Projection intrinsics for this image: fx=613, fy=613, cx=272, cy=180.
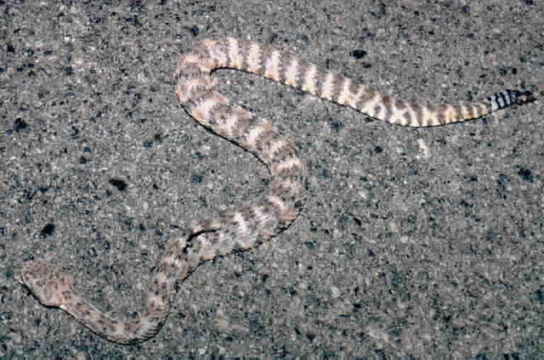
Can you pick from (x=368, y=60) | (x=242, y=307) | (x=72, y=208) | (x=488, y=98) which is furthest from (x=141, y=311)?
(x=488, y=98)

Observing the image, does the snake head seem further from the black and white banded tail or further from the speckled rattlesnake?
the black and white banded tail

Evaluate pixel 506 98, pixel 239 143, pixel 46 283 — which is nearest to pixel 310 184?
pixel 239 143

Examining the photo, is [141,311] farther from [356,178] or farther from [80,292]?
[356,178]

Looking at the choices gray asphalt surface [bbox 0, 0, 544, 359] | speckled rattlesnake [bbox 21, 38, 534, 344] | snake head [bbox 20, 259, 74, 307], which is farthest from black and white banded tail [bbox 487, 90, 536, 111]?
snake head [bbox 20, 259, 74, 307]

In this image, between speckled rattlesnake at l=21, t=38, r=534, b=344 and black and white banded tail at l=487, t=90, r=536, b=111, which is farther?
black and white banded tail at l=487, t=90, r=536, b=111

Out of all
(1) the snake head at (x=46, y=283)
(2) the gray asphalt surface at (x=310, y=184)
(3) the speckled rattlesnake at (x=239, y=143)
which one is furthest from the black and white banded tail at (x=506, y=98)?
(1) the snake head at (x=46, y=283)
